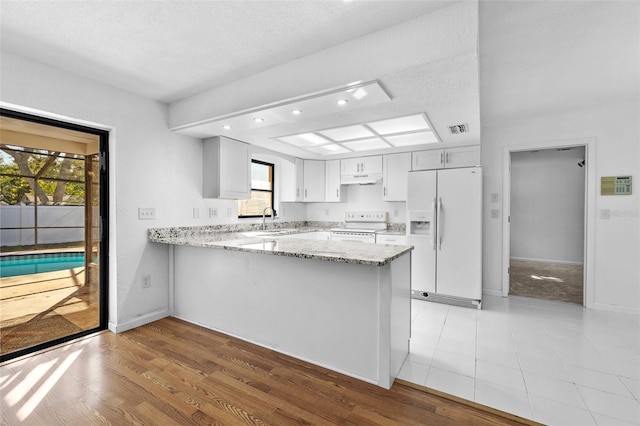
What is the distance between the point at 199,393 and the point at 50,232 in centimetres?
203

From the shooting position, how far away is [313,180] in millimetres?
5012

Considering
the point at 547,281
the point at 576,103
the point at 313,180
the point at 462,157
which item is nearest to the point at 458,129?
the point at 462,157

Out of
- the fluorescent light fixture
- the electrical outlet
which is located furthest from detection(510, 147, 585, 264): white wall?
the electrical outlet

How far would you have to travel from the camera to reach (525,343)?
2.57m

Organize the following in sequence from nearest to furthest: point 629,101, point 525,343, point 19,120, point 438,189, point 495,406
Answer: point 495,406
point 19,120
point 525,343
point 629,101
point 438,189

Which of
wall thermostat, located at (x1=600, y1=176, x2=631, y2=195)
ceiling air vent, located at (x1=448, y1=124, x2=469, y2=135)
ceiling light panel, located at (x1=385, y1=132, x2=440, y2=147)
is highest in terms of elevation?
ceiling light panel, located at (x1=385, y1=132, x2=440, y2=147)

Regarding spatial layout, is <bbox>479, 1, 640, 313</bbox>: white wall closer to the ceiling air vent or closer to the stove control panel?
the ceiling air vent

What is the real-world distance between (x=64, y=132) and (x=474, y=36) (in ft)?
11.1

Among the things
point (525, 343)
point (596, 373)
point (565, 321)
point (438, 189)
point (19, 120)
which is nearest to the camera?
point (596, 373)

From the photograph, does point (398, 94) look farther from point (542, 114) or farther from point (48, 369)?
point (48, 369)

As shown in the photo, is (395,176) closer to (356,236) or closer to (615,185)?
(356,236)

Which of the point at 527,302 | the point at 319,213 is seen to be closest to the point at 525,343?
the point at 527,302

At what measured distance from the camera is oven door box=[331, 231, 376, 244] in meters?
4.34

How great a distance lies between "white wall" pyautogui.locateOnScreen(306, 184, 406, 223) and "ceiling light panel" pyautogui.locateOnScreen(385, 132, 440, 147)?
49.3 inches
